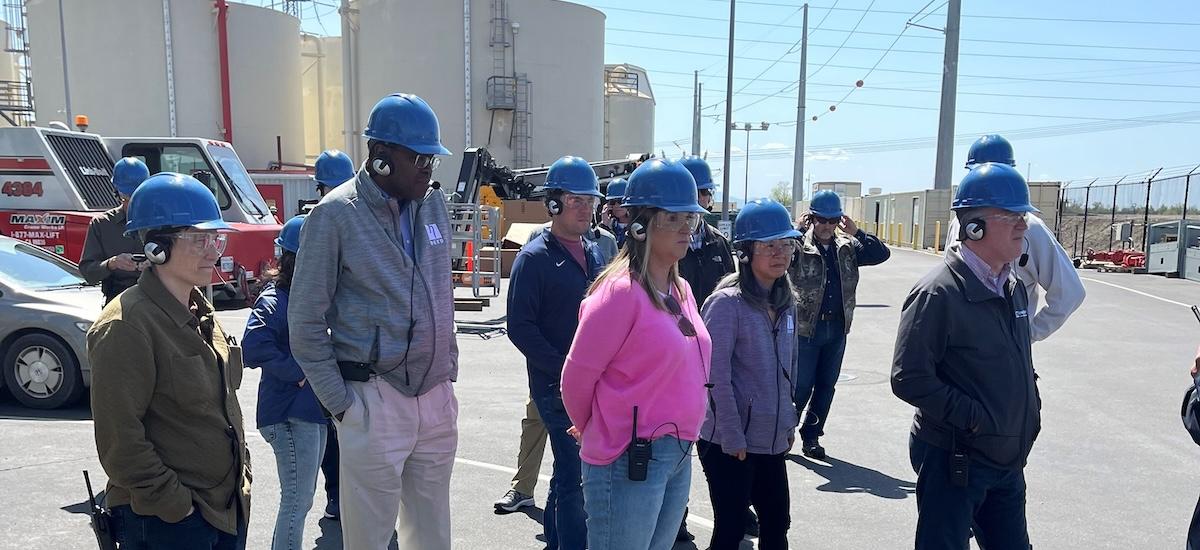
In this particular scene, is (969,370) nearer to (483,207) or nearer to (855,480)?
(855,480)

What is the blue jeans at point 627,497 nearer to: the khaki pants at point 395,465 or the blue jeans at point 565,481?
the khaki pants at point 395,465

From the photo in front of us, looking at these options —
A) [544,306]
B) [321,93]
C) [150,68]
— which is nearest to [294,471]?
[544,306]

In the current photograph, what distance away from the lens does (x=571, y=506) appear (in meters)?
3.82

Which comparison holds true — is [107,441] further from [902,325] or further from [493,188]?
[493,188]

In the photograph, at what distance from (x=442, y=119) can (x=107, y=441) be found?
98.8ft

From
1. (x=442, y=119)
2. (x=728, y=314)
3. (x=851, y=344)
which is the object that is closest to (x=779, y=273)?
(x=728, y=314)

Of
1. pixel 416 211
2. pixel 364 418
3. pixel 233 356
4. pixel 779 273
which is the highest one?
pixel 416 211

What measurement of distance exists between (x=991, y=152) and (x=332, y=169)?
4.29 metres

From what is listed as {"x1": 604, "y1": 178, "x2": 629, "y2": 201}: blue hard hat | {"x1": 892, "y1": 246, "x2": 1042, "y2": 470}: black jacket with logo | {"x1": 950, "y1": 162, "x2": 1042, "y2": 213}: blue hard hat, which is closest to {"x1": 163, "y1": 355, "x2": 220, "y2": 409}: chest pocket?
{"x1": 892, "y1": 246, "x2": 1042, "y2": 470}: black jacket with logo

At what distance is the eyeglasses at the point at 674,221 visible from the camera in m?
2.88

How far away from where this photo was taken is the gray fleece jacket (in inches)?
106

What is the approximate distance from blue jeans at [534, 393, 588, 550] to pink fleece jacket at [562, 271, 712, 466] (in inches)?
39.3

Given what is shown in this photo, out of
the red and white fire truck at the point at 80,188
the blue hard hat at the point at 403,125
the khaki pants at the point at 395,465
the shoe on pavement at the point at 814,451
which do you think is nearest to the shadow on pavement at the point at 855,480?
the shoe on pavement at the point at 814,451

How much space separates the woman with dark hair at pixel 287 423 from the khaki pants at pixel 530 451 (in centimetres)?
150
